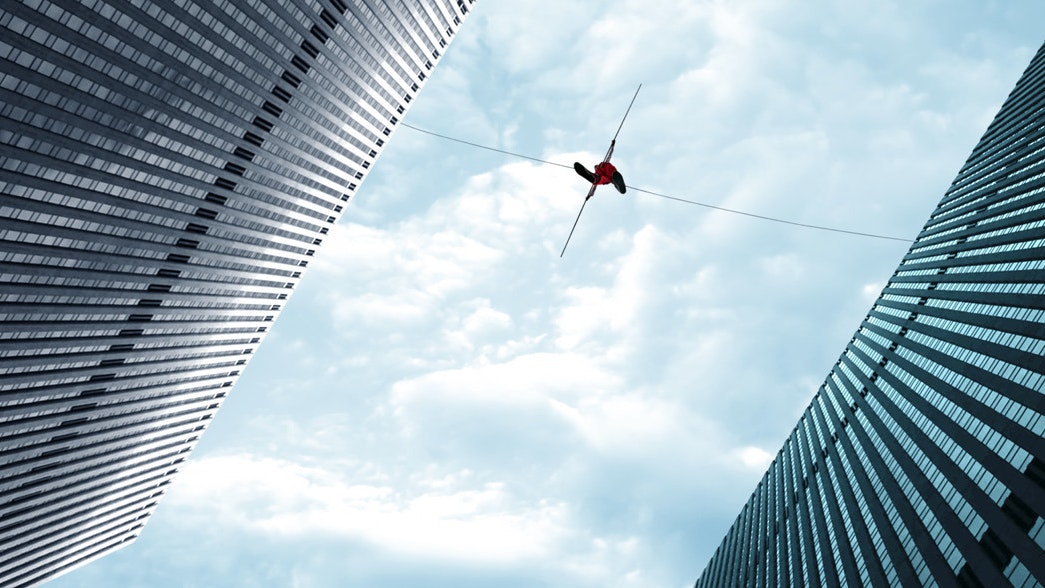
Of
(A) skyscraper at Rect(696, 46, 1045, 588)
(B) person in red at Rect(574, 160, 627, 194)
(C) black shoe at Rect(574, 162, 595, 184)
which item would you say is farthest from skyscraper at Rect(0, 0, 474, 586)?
(A) skyscraper at Rect(696, 46, 1045, 588)

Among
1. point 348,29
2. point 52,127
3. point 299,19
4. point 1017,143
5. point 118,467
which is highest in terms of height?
point 1017,143

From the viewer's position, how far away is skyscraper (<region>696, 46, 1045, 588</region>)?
57166 mm

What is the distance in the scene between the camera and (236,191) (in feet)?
343

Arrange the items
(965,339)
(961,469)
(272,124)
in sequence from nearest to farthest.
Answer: (961,469), (965,339), (272,124)

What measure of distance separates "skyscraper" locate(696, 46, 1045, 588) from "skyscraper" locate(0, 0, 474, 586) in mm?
103511

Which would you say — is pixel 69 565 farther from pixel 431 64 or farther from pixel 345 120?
pixel 431 64

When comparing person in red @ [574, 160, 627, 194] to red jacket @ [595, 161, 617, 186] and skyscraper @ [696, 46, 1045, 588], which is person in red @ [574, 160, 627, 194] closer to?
red jacket @ [595, 161, 617, 186]

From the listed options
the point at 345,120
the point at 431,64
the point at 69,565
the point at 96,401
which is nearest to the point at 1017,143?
the point at 431,64

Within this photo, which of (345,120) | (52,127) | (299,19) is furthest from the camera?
(345,120)

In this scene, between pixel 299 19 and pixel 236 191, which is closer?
pixel 299 19

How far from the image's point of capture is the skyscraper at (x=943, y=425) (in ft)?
188

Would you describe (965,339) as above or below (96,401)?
above

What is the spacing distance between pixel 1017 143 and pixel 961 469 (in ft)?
274

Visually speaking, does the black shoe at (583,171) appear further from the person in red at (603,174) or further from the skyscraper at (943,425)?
the skyscraper at (943,425)
